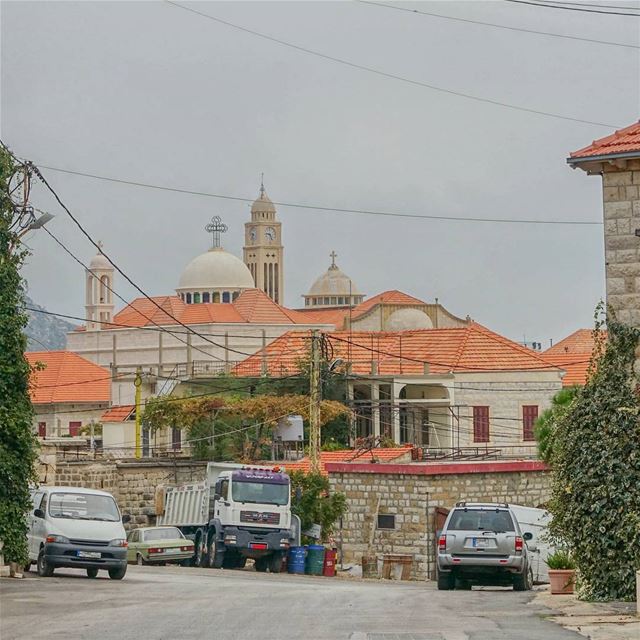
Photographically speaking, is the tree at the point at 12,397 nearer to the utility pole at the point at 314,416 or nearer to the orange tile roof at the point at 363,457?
the utility pole at the point at 314,416

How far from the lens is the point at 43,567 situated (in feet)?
93.9

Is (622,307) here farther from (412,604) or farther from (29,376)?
(29,376)

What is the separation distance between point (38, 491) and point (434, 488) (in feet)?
44.8

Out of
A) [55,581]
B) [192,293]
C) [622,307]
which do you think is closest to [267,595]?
[55,581]

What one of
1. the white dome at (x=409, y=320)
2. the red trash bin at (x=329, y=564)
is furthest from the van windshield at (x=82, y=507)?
the white dome at (x=409, y=320)

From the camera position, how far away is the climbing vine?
20.7m

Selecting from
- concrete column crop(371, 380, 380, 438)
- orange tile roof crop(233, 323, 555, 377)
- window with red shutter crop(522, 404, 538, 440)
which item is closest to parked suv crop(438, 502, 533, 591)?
concrete column crop(371, 380, 380, 438)

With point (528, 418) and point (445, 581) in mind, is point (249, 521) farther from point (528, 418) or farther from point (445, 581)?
point (528, 418)

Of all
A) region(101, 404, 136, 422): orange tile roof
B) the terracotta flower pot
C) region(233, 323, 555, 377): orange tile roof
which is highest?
region(233, 323, 555, 377): orange tile roof

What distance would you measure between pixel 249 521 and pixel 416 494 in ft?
15.4

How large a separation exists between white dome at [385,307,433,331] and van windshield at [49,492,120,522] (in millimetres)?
79922

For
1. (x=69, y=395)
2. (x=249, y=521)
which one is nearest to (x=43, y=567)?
(x=249, y=521)

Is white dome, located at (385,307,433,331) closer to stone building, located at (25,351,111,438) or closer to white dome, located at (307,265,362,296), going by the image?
stone building, located at (25,351,111,438)

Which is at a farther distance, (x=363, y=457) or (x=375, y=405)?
(x=375, y=405)
